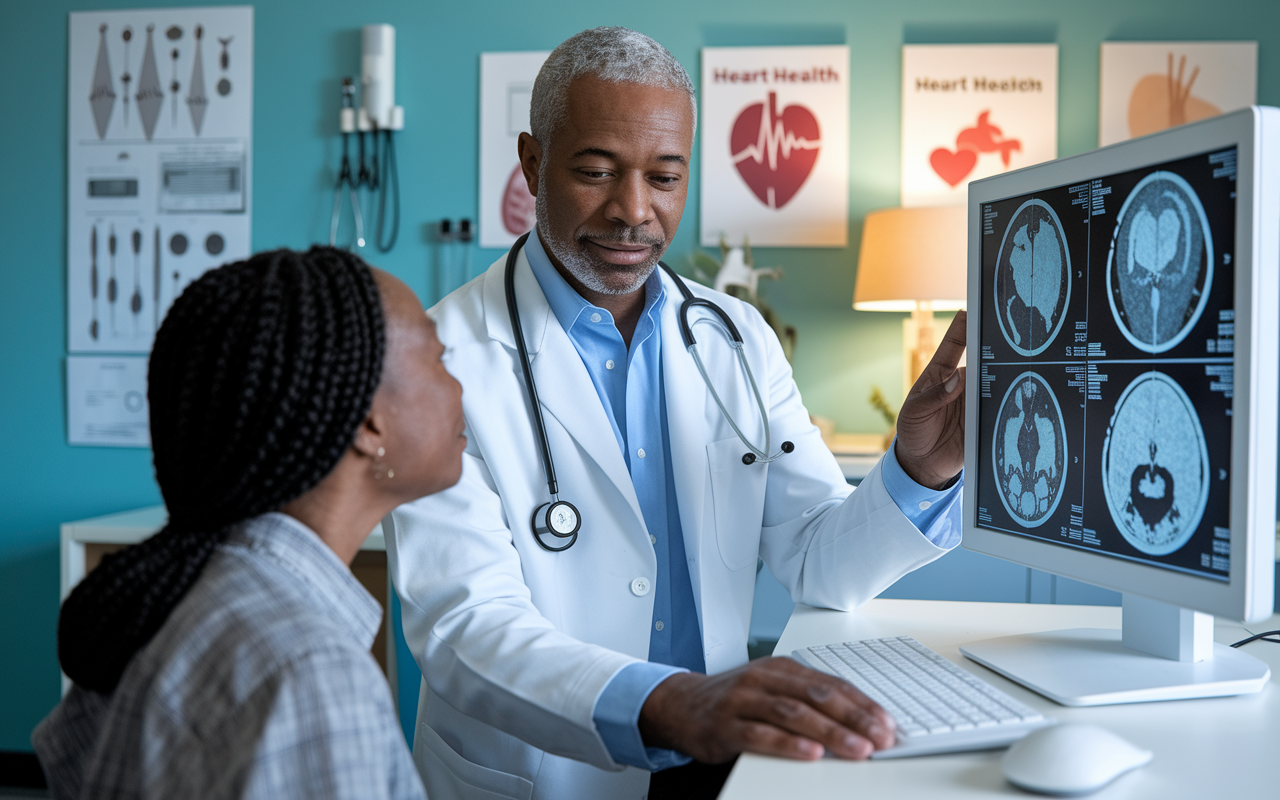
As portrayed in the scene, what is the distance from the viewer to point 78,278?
9.12ft

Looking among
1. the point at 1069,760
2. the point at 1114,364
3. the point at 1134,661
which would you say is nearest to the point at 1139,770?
the point at 1069,760

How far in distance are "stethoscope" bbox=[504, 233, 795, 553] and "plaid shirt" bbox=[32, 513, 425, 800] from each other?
50 centimetres

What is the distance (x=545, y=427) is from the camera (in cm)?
122

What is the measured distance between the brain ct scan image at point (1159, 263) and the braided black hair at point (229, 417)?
0.62m

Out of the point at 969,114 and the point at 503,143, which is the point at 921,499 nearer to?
the point at 969,114

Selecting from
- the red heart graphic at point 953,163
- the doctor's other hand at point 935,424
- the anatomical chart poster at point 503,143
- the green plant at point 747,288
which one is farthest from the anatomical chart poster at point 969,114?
the doctor's other hand at point 935,424

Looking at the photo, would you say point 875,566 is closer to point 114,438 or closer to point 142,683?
point 142,683

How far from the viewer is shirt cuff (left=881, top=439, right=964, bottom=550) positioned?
1.14 meters

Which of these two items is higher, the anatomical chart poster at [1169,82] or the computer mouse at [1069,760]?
the anatomical chart poster at [1169,82]

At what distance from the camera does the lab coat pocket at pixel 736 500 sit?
1295 mm

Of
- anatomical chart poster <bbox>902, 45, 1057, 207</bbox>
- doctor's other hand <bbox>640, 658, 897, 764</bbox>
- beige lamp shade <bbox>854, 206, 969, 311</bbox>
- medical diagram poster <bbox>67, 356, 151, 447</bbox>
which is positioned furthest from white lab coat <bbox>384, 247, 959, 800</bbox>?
medical diagram poster <bbox>67, 356, 151, 447</bbox>

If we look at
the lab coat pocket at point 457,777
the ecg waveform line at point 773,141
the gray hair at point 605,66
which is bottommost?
the lab coat pocket at point 457,777

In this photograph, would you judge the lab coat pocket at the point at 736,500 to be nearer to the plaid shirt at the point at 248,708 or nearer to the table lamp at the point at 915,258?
the plaid shirt at the point at 248,708

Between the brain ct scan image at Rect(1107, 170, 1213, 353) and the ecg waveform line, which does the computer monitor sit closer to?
the brain ct scan image at Rect(1107, 170, 1213, 353)
